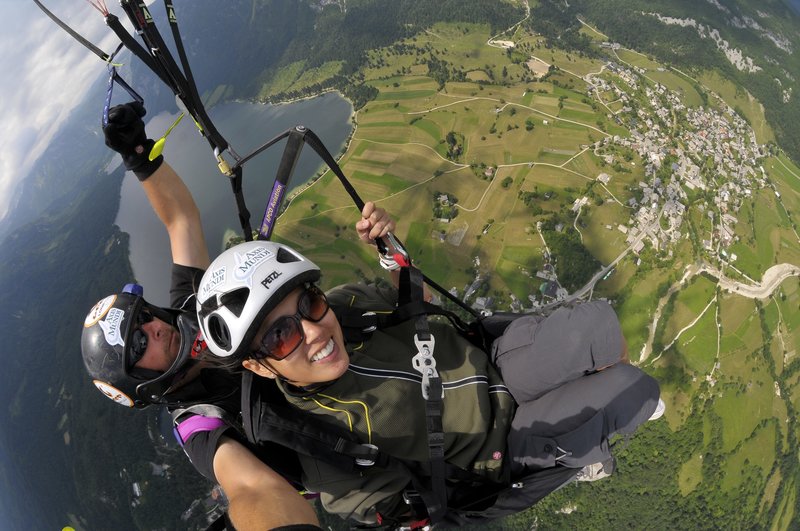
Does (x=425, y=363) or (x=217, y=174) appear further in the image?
(x=217, y=174)

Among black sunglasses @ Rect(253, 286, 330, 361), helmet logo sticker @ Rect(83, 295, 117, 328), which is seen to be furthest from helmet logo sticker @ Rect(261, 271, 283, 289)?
helmet logo sticker @ Rect(83, 295, 117, 328)

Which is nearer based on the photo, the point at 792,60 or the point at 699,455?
the point at 699,455

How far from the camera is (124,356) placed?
2.02m

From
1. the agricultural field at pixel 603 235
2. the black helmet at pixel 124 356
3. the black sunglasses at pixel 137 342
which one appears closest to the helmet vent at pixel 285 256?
the black helmet at pixel 124 356

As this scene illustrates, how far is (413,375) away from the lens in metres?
1.80

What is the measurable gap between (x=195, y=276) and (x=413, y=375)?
4.65ft

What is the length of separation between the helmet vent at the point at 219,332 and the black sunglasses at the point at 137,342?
846 millimetres

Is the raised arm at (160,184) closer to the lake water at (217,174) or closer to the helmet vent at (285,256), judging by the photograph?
the helmet vent at (285,256)

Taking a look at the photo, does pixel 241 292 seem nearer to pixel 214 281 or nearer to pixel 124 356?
pixel 214 281

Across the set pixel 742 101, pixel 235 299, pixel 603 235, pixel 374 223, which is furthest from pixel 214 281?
pixel 742 101

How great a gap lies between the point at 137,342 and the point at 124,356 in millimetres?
87

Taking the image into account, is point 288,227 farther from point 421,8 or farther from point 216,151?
point 421,8

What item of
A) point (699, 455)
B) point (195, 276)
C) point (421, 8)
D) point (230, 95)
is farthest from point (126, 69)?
point (699, 455)

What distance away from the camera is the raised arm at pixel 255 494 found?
49.1 inches
